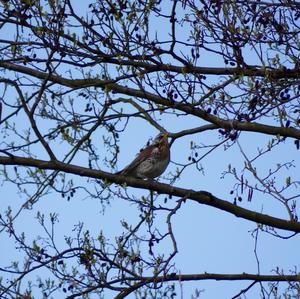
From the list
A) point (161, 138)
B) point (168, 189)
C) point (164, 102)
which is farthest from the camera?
point (161, 138)

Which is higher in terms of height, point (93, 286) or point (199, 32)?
point (199, 32)

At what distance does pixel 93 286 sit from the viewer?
24.3 feet

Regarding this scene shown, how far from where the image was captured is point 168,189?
7.50 meters

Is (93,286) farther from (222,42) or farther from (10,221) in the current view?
(222,42)

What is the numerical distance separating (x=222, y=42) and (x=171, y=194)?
4.62 ft

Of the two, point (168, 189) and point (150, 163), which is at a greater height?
point (150, 163)

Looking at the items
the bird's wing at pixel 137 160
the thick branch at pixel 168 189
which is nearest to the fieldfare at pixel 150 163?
→ the bird's wing at pixel 137 160

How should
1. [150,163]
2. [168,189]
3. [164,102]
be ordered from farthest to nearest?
[150,163]
[164,102]
[168,189]

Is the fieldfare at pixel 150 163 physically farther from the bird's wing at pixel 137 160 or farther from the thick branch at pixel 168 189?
the thick branch at pixel 168 189

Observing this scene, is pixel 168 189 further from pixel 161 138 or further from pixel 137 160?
pixel 137 160

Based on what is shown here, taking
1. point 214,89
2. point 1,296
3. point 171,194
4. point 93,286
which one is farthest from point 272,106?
point 1,296

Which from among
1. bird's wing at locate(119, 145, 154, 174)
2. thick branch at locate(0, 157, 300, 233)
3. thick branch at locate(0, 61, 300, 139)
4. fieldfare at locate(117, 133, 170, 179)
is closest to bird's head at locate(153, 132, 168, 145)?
fieldfare at locate(117, 133, 170, 179)

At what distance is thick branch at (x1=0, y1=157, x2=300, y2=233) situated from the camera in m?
7.33

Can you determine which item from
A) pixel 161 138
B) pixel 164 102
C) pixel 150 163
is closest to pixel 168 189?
pixel 164 102
